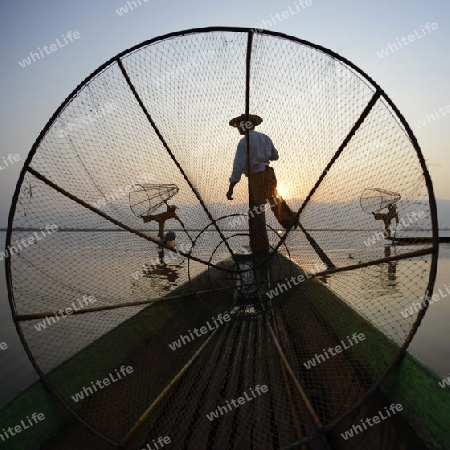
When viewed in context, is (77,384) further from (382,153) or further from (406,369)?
(382,153)

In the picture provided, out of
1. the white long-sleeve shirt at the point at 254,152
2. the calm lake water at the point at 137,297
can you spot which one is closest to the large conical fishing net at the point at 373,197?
the calm lake water at the point at 137,297

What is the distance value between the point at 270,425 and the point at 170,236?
10.1 meters

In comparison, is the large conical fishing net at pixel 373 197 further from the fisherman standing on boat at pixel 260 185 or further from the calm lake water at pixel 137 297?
the fisherman standing on boat at pixel 260 185

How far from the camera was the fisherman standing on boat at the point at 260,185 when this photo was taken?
4402mm

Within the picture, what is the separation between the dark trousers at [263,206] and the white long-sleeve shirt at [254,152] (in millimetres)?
229

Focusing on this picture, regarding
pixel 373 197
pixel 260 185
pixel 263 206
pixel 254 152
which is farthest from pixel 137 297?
pixel 373 197

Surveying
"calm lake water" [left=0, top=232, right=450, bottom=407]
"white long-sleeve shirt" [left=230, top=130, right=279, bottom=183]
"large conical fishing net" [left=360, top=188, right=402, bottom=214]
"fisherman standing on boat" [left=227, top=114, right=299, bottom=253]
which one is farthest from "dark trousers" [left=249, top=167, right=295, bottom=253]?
"large conical fishing net" [left=360, top=188, right=402, bottom=214]

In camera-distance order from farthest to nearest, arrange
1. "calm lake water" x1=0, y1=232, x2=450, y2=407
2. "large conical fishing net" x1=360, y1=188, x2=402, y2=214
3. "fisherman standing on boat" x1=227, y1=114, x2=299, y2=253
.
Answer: "fisherman standing on boat" x1=227, y1=114, x2=299, y2=253, "large conical fishing net" x1=360, y1=188, x2=402, y2=214, "calm lake water" x1=0, y1=232, x2=450, y2=407

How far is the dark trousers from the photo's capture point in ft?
14.5

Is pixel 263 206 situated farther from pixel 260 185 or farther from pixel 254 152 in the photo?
pixel 254 152

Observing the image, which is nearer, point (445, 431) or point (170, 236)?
point (445, 431)

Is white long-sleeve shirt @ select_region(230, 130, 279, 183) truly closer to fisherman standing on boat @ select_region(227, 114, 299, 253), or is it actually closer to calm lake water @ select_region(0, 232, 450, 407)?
fisherman standing on boat @ select_region(227, 114, 299, 253)

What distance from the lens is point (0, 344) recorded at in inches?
164

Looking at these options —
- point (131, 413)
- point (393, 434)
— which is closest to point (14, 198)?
point (131, 413)
